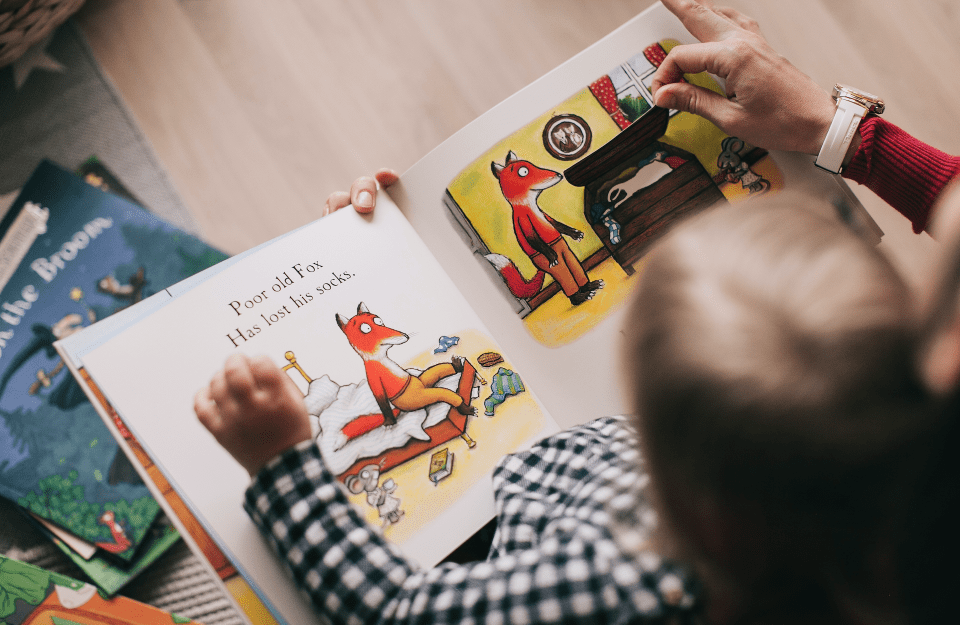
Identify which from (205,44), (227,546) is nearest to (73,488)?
(227,546)

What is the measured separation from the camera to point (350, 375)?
1.47 ft

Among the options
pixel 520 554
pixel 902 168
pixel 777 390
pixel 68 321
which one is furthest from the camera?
pixel 68 321

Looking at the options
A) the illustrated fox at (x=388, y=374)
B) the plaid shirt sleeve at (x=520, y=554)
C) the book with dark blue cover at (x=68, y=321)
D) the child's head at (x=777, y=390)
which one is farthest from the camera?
the book with dark blue cover at (x=68, y=321)

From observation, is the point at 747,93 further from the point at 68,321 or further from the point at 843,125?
the point at 68,321

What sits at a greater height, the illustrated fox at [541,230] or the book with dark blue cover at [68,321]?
the book with dark blue cover at [68,321]

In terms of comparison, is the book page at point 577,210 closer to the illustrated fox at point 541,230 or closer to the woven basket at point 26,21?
the illustrated fox at point 541,230

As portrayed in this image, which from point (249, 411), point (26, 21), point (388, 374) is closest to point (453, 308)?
point (388, 374)

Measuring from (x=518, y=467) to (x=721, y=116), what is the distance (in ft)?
1.21

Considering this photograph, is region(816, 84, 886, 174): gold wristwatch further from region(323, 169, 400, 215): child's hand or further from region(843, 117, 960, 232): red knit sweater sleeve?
region(323, 169, 400, 215): child's hand

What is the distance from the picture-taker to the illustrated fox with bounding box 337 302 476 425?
1.48 feet

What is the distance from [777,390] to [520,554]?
0.23m

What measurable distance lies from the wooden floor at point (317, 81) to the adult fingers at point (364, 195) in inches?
4.5

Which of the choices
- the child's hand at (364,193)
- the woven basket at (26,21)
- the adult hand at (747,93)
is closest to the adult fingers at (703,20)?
the adult hand at (747,93)

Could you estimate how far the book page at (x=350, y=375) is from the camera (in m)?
0.40
